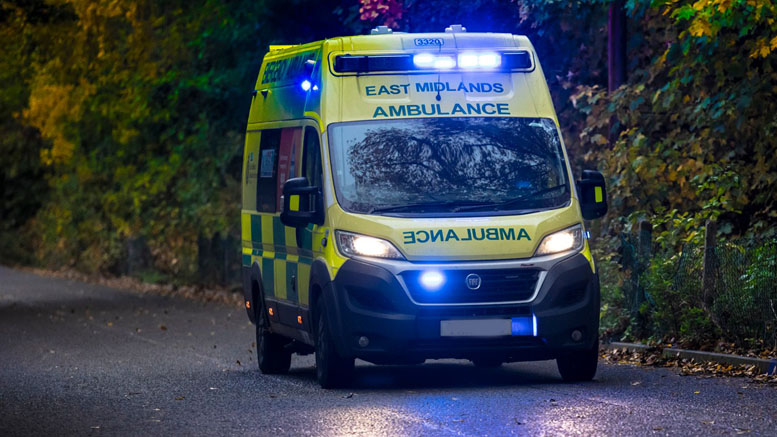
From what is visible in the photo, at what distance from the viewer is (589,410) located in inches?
416

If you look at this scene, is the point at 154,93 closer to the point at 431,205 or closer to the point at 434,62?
the point at 434,62

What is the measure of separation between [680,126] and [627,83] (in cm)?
83

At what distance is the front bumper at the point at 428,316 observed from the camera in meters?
11.8

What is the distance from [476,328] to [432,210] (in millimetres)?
989

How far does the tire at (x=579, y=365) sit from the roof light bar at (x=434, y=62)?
2.42 meters

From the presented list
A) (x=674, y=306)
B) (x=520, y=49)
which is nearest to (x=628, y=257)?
(x=674, y=306)

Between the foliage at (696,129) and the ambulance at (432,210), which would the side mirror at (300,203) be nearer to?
the ambulance at (432,210)

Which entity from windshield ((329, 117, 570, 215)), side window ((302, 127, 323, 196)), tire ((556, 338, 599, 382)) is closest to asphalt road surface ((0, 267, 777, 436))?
tire ((556, 338, 599, 382))

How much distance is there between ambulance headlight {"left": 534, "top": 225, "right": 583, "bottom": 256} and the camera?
1205 centimetres

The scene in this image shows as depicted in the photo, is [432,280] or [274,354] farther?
[274,354]

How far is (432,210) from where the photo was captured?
479 inches

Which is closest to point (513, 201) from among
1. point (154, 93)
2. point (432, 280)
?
point (432, 280)

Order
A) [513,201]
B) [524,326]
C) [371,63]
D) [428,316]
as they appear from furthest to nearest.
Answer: [371,63] < [513,201] < [524,326] < [428,316]

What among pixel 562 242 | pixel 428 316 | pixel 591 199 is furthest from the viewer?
pixel 591 199
